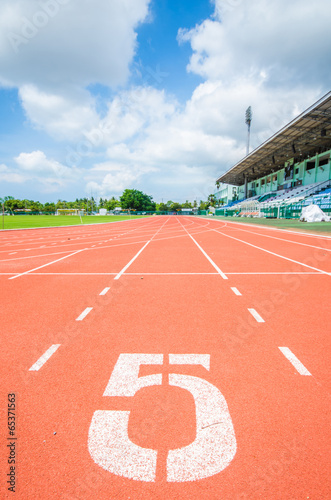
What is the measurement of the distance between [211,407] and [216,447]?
464 millimetres

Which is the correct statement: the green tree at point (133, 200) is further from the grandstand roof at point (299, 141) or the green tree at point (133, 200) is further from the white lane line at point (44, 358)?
the white lane line at point (44, 358)

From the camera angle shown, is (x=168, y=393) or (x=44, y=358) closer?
(x=168, y=393)

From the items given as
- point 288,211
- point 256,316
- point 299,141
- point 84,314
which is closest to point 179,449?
point 256,316

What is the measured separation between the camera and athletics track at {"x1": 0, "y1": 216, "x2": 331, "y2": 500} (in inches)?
81.3

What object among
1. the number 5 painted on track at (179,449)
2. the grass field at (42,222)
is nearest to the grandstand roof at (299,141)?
the grass field at (42,222)

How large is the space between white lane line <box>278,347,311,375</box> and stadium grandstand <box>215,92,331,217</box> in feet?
110

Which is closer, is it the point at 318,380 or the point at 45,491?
the point at 45,491

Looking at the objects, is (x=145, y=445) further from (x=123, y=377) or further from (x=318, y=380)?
(x=318, y=380)

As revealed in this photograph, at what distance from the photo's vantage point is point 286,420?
8.48ft

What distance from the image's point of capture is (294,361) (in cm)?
Answer: 355

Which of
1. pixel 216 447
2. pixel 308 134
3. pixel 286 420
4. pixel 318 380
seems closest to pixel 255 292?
pixel 318 380

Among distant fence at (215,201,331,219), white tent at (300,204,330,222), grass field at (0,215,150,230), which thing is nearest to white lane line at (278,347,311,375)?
grass field at (0,215,150,230)

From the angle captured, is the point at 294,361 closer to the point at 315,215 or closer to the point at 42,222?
the point at 315,215

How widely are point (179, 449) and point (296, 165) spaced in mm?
66389
